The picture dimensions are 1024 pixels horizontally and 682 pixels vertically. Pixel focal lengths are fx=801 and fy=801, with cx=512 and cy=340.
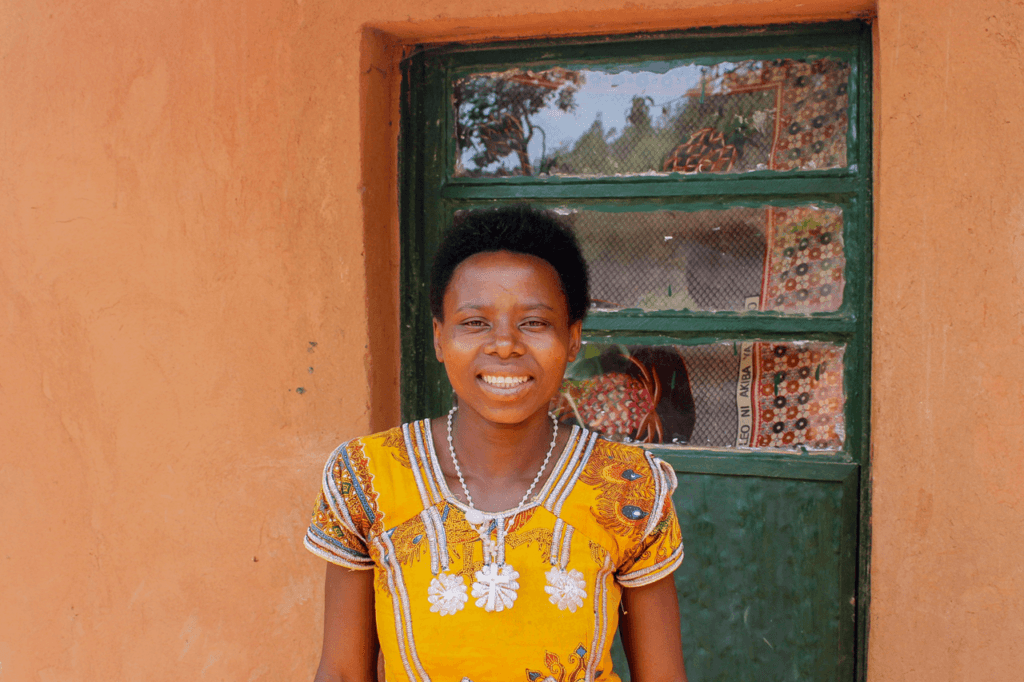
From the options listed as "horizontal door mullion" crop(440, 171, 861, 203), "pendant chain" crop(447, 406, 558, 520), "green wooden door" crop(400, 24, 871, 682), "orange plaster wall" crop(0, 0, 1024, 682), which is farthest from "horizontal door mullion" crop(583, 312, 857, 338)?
"pendant chain" crop(447, 406, 558, 520)

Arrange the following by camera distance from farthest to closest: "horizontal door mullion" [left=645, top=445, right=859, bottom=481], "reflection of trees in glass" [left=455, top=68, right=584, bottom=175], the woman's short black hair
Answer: "reflection of trees in glass" [left=455, top=68, right=584, bottom=175] < "horizontal door mullion" [left=645, top=445, right=859, bottom=481] < the woman's short black hair

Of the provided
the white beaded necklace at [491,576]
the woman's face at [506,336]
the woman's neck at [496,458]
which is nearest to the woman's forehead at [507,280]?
the woman's face at [506,336]

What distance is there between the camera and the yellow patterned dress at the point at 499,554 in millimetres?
1432

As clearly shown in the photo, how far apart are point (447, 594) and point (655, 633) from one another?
1.42 ft

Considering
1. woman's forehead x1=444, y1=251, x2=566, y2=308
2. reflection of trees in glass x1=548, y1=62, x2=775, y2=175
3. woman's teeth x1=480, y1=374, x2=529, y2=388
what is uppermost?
reflection of trees in glass x1=548, y1=62, x2=775, y2=175

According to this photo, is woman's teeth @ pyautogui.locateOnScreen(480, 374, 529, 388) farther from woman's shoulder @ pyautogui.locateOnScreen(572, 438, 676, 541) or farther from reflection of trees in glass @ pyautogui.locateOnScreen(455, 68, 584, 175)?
reflection of trees in glass @ pyautogui.locateOnScreen(455, 68, 584, 175)

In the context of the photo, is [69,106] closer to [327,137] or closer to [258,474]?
[327,137]

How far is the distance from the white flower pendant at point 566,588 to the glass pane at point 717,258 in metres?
1.18

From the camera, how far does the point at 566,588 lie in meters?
1.46

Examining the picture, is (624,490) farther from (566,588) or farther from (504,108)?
(504,108)

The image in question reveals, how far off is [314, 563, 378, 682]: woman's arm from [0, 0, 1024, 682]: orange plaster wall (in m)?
0.87

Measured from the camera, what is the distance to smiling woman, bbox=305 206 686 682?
1440 millimetres

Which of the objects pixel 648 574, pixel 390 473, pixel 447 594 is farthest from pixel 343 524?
pixel 648 574

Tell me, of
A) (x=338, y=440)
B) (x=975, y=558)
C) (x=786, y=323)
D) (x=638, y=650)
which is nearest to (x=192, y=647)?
(x=338, y=440)
